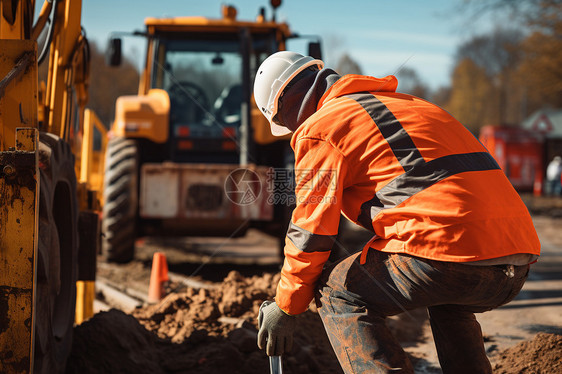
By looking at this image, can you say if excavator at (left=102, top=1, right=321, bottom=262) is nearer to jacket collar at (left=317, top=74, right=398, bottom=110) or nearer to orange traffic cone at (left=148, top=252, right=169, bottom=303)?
orange traffic cone at (left=148, top=252, right=169, bottom=303)

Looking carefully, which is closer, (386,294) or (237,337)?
(386,294)

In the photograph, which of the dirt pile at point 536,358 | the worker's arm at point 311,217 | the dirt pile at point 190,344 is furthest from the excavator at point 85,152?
the dirt pile at point 536,358

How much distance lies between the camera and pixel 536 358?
402 centimetres

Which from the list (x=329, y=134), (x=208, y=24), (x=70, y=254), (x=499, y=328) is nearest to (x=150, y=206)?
(x=208, y=24)

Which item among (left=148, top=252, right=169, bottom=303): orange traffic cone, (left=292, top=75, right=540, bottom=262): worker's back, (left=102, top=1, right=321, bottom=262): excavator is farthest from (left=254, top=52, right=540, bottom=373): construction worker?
(left=102, top=1, right=321, bottom=262): excavator

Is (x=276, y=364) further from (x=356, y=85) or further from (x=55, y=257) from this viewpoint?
(x=55, y=257)

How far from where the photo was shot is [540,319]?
568 cm

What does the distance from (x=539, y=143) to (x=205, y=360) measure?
19.7 metres

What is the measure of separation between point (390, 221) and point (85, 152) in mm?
4269

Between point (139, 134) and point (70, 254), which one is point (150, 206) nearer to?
point (139, 134)

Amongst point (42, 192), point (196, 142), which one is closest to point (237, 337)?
point (42, 192)

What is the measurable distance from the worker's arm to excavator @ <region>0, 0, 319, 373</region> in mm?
1133

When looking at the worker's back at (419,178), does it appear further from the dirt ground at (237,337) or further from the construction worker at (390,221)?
the dirt ground at (237,337)

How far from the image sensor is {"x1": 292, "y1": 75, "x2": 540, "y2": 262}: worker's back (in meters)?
2.51
